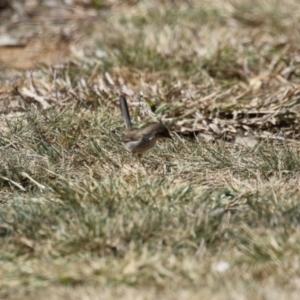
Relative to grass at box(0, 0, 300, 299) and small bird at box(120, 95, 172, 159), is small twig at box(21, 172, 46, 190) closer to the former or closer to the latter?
grass at box(0, 0, 300, 299)

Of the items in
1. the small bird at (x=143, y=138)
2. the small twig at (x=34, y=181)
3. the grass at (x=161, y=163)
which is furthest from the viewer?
the small bird at (x=143, y=138)

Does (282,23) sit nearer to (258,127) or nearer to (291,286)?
(258,127)

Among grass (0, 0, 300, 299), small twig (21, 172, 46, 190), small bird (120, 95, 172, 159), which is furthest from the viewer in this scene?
small bird (120, 95, 172, 159)

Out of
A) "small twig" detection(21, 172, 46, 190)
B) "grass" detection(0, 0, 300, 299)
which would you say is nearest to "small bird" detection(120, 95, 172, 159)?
"grass" detection(0, 0, 300, 299)

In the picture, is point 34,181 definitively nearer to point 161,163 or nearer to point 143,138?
point 143,138

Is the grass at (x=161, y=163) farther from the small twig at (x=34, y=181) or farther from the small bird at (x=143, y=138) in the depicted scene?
the small bird at (x=143, y=138)

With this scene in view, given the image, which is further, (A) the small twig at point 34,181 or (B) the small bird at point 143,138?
(B) the small bird at point 143,138

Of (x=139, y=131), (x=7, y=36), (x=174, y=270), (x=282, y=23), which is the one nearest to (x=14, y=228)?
(x=174, y=270)

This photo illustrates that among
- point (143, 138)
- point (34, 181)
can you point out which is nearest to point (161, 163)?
point (143, 138)

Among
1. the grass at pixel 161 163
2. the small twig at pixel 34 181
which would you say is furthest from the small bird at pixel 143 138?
the small twig at pixel 34 181
